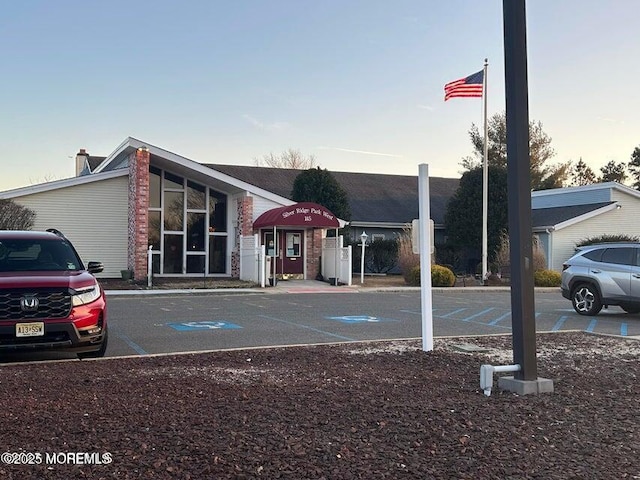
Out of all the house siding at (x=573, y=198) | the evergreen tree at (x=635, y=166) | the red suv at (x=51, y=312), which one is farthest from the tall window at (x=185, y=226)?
the evergreen tree at (x=635, y=166)

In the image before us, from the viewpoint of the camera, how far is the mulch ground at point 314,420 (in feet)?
13.9

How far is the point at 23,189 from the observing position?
938 inches

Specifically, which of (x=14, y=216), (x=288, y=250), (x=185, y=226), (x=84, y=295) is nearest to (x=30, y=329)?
(x=84, y=295)

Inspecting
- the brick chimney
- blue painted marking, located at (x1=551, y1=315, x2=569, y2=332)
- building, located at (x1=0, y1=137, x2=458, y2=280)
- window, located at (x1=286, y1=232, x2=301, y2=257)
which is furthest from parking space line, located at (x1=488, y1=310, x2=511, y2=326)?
the brick chimney

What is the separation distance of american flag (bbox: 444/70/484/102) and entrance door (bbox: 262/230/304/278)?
8248 millimetres

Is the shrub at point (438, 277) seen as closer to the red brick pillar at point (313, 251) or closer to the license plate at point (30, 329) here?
the red brick pillar at point (313, 251)

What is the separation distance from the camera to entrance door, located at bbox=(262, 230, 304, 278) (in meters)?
27.2

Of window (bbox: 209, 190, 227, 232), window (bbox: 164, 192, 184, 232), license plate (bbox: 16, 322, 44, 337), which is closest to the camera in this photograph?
license plate (bbox: 16, 322, 44, 337)

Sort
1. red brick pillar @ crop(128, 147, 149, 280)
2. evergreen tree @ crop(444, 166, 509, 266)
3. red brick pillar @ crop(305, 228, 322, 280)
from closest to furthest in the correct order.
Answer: red brick pillar @ crop(128, 147, 149, 280), red brick pillar @ crop(305, 228, 322, 280), evergreen tree @ crop(444, 166, 509, 266)

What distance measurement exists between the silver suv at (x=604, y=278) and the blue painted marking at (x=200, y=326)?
8.10 meters

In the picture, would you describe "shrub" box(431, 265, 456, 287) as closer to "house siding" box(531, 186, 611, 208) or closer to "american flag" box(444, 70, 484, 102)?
"american flag" box(444, 70, 484, 102)

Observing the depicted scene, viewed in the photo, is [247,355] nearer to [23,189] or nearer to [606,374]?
[606,374]

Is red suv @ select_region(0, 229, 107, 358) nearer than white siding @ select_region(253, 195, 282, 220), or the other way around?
red suv @ select_region(0, 229, 107, 358)

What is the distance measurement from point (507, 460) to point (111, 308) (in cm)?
1336
